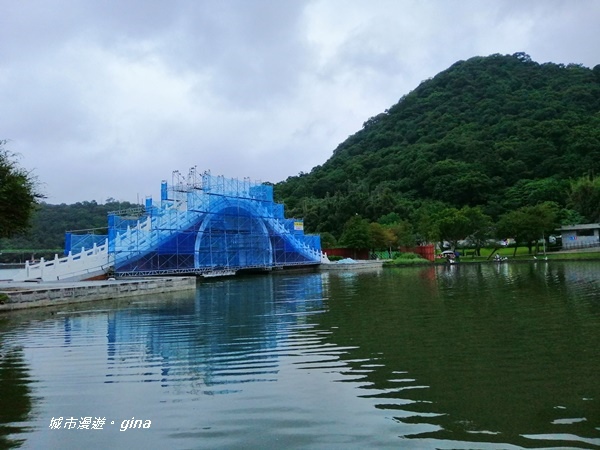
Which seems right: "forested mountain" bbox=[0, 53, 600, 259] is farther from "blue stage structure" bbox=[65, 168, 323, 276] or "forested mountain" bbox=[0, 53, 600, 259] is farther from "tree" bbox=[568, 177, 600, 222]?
"blue stage structure" bbox=[65, 168, 323, 276]

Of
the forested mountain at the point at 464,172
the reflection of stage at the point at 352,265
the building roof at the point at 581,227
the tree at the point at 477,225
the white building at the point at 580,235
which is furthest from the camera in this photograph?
the forested mountain at the point at 464,172

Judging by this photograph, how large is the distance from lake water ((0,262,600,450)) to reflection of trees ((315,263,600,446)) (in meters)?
0.03

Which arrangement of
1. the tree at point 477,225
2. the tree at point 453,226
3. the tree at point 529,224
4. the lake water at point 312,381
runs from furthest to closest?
1. the tree at point 477,225
2. the tree at point 453,226
3. the tree at point 529,224
4. the lake water at point 312,381

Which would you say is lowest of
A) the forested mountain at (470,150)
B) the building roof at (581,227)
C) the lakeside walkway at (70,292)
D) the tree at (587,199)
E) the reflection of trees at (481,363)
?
the reflection of trees at (481,363)

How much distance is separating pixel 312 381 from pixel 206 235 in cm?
3744

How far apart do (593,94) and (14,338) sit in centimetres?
9866

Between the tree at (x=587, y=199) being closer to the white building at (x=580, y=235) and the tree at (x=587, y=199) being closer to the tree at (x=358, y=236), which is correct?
the white building at (x=580, y=235)

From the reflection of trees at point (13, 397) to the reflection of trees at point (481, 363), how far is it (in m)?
4.07

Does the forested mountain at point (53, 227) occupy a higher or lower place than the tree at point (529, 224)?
higher

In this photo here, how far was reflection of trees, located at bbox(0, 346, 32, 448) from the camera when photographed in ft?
19.1

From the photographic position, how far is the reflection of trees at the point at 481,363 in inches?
223

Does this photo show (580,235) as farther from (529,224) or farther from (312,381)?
(312,381)

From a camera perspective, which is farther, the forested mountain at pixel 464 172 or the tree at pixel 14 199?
the forested mountain at pixel 464 172

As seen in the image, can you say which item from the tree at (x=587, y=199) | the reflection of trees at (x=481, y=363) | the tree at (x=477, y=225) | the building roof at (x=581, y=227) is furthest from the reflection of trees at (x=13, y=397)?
the tree at (x=587, y=199)
